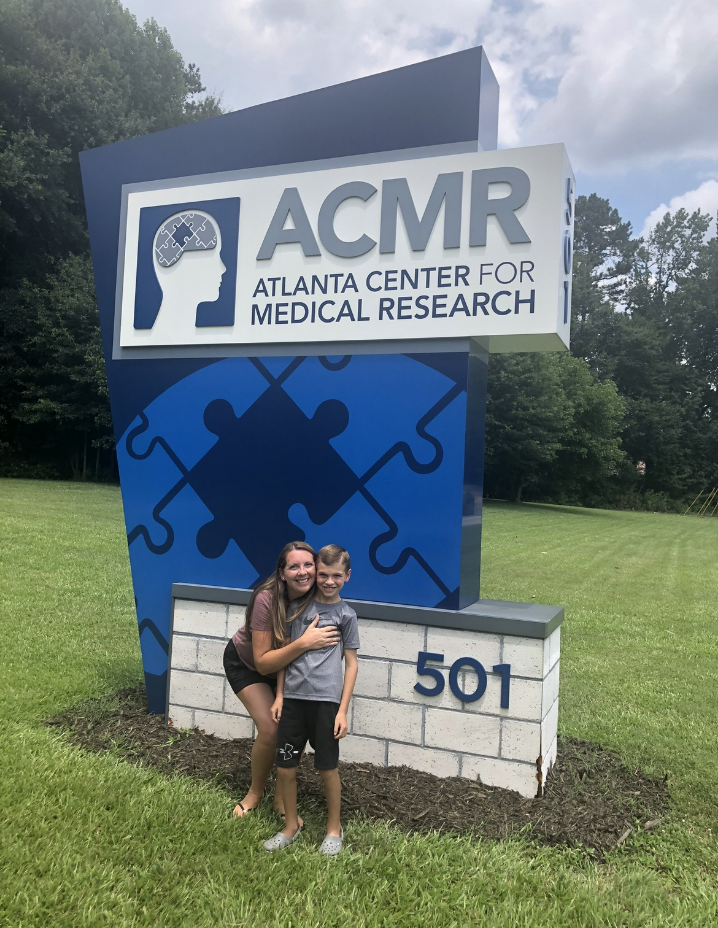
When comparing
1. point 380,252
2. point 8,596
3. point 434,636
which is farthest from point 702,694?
point 8,596

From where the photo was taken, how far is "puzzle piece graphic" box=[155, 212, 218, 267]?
15.3ft

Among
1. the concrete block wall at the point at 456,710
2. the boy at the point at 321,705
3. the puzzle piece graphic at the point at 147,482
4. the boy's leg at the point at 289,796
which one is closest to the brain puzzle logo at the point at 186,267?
the puzzle piece graphic at the point at 147,482

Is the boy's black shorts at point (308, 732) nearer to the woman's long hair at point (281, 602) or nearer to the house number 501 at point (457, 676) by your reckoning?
the woman's long hair at point (281, 602)

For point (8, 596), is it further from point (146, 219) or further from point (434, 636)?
point (434, 636)

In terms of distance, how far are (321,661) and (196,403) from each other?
6.54 ft

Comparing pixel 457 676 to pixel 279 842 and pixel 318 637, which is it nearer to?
pixel 318 637

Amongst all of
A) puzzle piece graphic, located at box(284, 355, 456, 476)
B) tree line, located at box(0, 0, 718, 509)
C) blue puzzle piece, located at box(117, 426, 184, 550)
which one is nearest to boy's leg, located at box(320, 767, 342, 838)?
puzzle piece graphic, located at box(284, 355, 456, 476)

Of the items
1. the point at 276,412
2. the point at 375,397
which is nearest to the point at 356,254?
the point at 375,397

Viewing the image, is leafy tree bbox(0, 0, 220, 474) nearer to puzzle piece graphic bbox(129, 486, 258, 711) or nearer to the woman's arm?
puzzle piece graphic bbox(129, 486, 258, 711)

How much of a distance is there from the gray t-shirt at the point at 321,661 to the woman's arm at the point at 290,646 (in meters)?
0.03

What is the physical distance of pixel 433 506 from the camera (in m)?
4.01

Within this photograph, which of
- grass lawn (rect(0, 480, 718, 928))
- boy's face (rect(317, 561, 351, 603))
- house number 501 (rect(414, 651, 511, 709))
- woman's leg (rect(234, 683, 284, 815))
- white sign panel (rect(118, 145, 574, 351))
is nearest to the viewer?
grass lawn (rect(0, 480, 718, 928))

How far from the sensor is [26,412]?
24.1 metres

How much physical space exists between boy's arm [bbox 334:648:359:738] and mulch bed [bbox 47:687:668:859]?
0.56 meters
